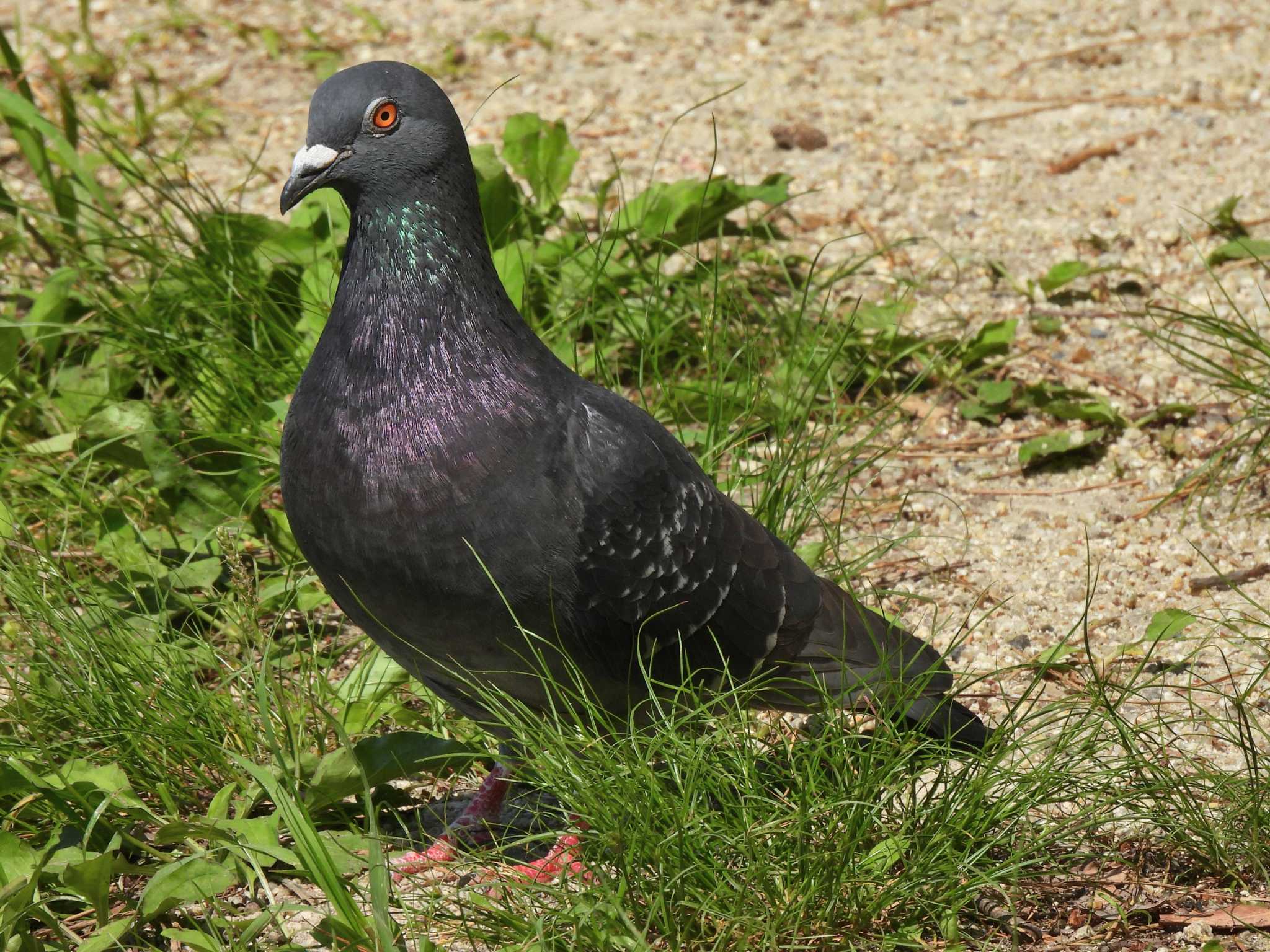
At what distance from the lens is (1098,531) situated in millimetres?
4211

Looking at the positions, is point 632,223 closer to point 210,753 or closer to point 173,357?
point 173,357

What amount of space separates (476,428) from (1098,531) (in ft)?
7.39

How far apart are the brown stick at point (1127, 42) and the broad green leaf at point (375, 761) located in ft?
16.2

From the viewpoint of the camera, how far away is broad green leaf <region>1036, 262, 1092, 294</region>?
516 centimetres

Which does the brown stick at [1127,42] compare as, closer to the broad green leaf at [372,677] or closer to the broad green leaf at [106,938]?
the broad green leaf at [372,677]

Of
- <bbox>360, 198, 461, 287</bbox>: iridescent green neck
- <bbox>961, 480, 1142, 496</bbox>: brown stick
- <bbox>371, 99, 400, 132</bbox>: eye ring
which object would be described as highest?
<bbox>371, 99, 400, 132</bbox>: eye ring

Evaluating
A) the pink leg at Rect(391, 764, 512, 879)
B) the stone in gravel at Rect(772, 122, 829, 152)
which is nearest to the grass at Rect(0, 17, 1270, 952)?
the pink leg at Rect(391, 764, 512, 879)

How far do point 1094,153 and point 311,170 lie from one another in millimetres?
4167

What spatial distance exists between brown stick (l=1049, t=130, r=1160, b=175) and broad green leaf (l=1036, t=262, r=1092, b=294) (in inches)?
34.4

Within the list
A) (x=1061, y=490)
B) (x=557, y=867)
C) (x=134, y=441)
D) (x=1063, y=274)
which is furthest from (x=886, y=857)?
(x=1063, y=274)

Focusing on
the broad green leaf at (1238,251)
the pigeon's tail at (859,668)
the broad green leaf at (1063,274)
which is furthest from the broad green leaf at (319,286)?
the broad green leaf at (1238,251)

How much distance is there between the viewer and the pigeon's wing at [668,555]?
2996mm

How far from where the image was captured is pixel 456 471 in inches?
110

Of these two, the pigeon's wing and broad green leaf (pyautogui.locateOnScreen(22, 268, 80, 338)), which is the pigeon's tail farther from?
broad green leaf (pyautogui.locateOnScreen(22, 268, 80, 338))
